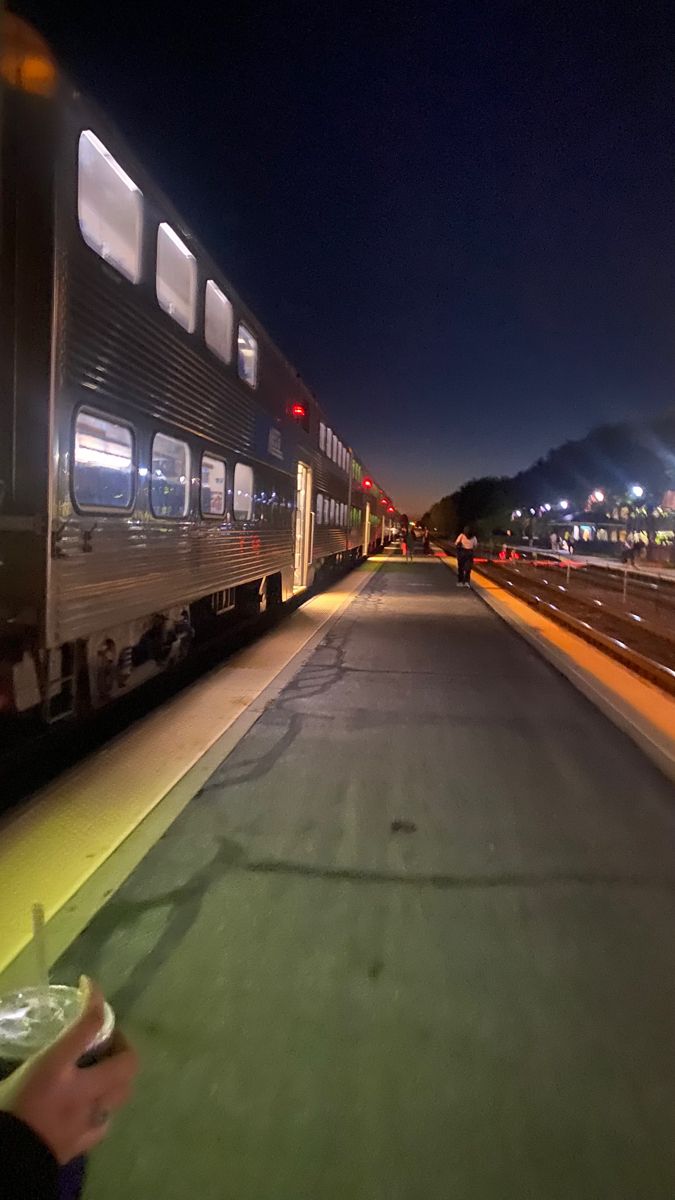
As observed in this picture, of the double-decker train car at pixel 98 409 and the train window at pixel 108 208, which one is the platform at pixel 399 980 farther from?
the train window at pixel 108 208

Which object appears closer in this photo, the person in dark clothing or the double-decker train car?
the person in dark clothing

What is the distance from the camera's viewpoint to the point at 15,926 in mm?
4078

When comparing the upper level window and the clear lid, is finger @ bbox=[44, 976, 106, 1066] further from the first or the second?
the upper level window

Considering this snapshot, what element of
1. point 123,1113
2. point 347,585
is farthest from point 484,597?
point 123,1113

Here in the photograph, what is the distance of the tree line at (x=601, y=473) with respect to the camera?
237 feet

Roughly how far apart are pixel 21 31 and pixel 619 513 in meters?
87.3

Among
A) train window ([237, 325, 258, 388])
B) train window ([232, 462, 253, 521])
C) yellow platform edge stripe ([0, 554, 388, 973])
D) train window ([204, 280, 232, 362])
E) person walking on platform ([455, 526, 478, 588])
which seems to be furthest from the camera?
person walking on platform ([455, 526, 478, 588])

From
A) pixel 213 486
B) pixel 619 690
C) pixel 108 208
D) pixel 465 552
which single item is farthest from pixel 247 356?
pixel 465 552

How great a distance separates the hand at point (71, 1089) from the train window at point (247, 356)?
10.3m

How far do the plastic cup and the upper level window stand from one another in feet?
22.5

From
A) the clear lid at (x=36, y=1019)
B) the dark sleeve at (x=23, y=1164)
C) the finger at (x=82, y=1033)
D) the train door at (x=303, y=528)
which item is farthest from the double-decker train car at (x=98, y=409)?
the train door at (x=303, y=528)

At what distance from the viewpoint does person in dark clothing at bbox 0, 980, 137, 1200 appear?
150 centimetres

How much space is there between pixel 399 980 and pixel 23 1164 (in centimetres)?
234

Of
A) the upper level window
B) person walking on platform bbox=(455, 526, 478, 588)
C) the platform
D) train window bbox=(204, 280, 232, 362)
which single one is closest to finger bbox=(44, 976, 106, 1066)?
the platform
